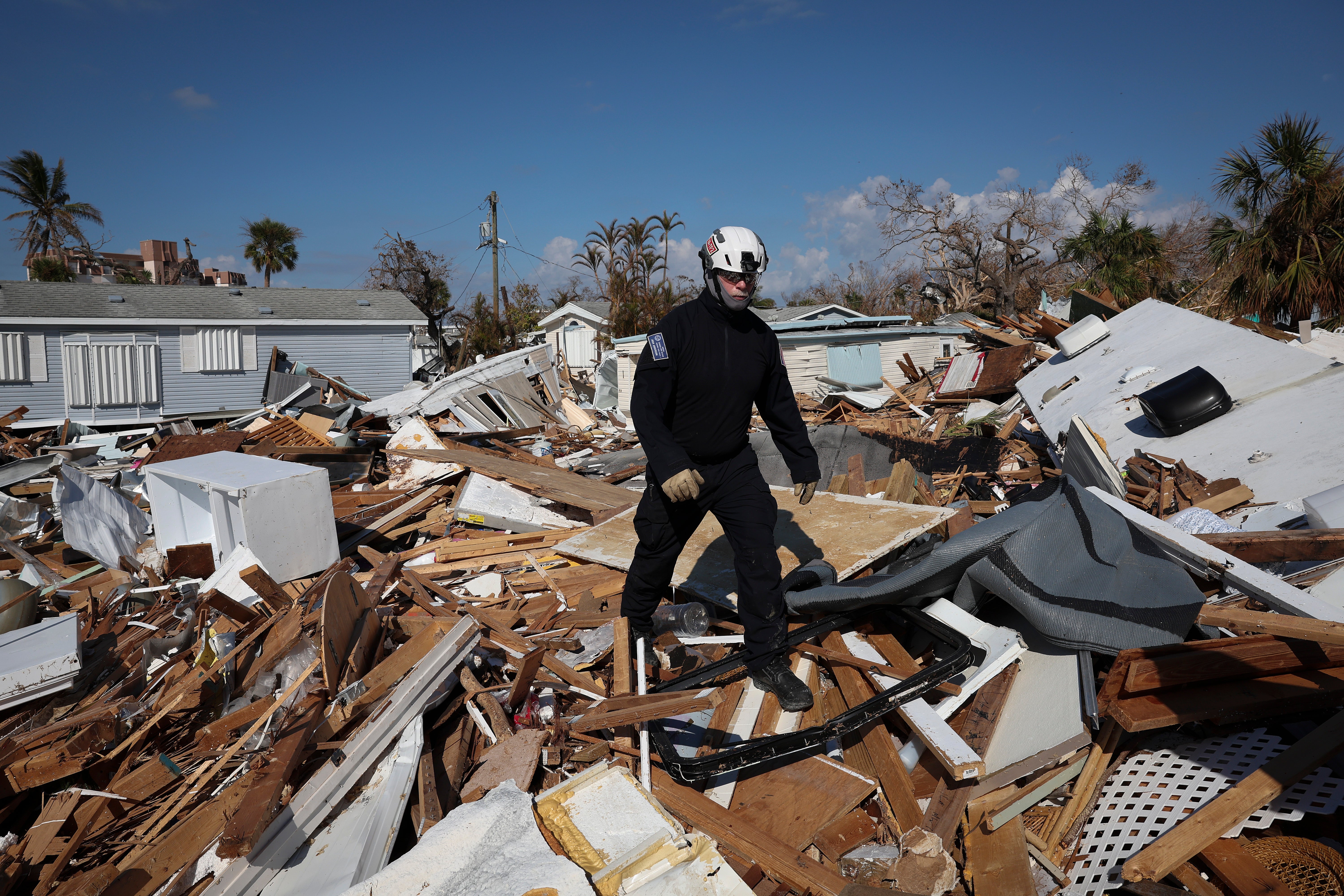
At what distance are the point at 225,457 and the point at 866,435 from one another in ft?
23.3

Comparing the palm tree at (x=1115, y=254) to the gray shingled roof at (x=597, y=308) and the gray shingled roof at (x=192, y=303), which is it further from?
the gray shingled roof at (x=192, y=303)

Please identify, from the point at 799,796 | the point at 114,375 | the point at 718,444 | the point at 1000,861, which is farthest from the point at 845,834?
the point at 114,375

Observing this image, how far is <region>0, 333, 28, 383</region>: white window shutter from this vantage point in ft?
54.9

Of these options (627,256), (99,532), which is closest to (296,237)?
(627,256)

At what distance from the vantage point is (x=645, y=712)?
288 cm

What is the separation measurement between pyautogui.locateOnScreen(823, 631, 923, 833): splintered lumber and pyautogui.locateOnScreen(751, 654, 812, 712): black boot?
7.2 inches

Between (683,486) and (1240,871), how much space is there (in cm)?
224

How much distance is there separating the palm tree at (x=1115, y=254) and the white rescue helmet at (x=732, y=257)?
2084 centimetres

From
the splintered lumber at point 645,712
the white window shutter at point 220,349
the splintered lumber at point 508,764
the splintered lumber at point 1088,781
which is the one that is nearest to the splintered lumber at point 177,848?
the splintered lumber at point 508,764

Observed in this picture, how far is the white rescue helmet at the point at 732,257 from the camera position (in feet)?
10.8

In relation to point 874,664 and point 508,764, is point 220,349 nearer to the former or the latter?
point 508,764

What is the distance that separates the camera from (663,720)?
3.31 m

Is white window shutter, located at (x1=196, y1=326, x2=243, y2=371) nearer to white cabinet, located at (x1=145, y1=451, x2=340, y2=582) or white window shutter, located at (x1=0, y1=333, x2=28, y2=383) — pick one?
white window shutter, located at (x1=0, y1=333, x2=28, y2=383)

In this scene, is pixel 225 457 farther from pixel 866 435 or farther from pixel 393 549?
pixel 866 435
